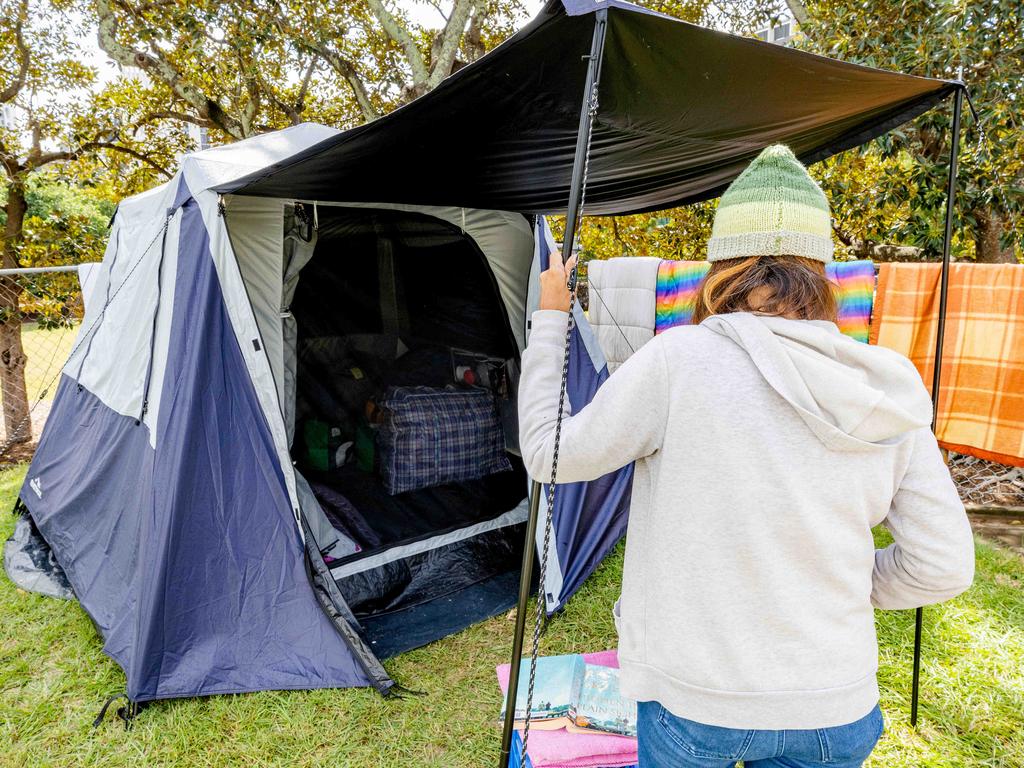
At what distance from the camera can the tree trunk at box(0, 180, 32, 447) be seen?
15.3 feet

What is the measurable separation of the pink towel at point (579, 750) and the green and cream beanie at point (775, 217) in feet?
4.26

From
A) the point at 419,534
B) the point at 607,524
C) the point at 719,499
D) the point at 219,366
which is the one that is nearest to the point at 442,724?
the point at 419,534

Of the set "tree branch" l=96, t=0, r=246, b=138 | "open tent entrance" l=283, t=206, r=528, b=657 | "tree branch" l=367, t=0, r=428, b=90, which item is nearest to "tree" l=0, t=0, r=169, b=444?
"tree branch" l=96, t=0, r=246, b=138

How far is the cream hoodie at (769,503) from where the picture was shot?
81 cm

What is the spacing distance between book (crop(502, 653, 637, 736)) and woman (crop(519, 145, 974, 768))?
0.78m

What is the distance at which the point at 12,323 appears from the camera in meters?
4.68

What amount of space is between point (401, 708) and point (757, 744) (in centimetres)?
144

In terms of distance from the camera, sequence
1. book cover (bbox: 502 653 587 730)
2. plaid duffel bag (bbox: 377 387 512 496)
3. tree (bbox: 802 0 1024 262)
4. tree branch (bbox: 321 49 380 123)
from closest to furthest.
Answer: book cover (bbox: 502 653 587 730)
tree (bbox: 802 0 1024 262)
plaid duffel bag (bbox: 377 387 512 496)
tree branch (bbox: 321 49 380 123)

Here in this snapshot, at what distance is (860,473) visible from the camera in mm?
829

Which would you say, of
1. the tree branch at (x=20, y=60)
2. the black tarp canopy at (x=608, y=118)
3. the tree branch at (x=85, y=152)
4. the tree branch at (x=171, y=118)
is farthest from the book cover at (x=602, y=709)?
the tree branch at (x=20, y=60)

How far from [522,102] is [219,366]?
1287mm

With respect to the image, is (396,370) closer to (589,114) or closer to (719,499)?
(589,114)

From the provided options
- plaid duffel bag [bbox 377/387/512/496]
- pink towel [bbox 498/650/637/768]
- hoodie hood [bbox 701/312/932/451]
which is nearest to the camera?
hoodie hood [bbox 701/312/932/451]

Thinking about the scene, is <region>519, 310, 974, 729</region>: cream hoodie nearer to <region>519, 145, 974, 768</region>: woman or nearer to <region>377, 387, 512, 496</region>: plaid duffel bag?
<region>519, 145, 974, 768</region>: woman
